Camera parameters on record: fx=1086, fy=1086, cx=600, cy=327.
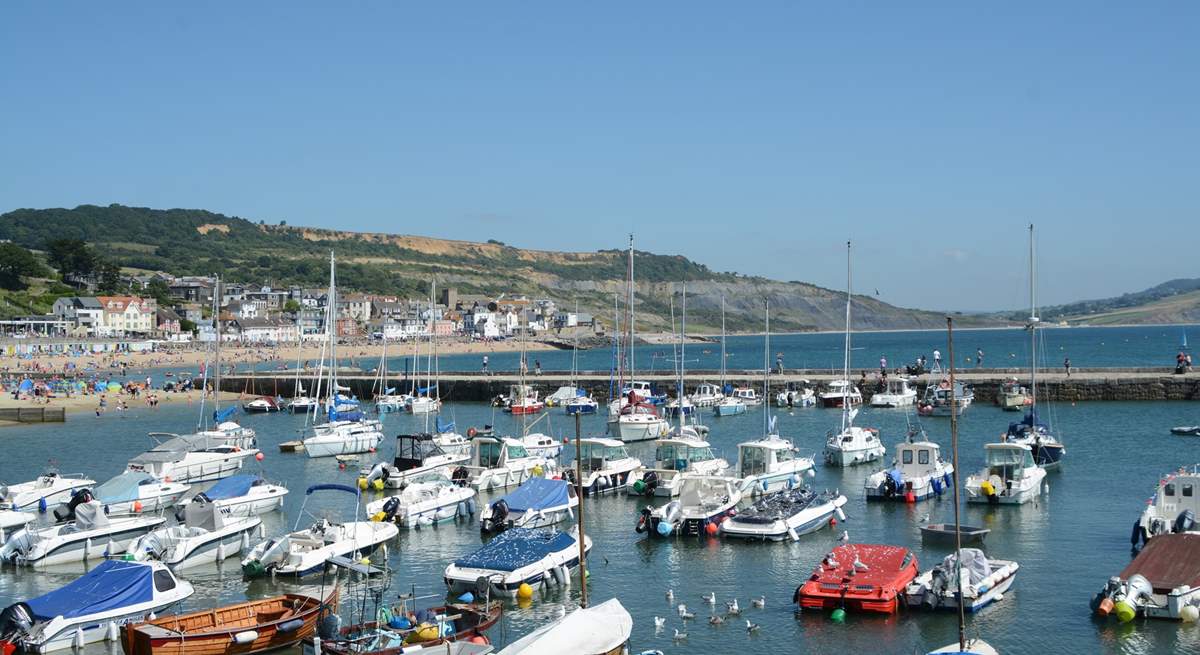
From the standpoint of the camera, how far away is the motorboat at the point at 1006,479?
35.9 m

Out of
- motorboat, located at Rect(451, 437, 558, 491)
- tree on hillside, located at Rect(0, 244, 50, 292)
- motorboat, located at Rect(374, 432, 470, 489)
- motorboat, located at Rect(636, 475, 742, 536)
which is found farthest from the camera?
tree on hillside, located at Rect(0, 244, 50, 292)

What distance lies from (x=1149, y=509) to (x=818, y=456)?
21296 millimetres

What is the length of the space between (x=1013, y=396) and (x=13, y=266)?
152698mm

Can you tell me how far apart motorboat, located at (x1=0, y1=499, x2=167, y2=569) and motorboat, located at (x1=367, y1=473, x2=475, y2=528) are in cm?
659

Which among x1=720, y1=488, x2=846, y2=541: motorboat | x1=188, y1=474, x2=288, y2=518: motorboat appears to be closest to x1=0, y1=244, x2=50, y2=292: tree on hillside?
x1=188, y1=474, x2=288, y2=518: motorboat

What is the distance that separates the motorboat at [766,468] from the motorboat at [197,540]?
1669cm

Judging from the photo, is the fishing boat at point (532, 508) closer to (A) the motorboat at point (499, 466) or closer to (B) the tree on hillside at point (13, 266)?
(A) the motorboat at point (499, 466)

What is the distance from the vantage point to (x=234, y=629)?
21047 millimetres

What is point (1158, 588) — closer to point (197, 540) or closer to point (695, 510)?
point (695, 510)

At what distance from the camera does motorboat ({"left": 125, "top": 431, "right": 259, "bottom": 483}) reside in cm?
4325

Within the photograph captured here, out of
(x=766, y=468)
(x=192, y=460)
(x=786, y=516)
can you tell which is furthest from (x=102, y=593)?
(x=192, y=460)

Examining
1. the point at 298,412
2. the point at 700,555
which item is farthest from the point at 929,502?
the point at 298,412

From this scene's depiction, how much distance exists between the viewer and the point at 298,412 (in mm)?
75625

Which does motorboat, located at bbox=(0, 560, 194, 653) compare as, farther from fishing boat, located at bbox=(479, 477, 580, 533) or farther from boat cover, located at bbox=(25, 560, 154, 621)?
fishing boat, located at bbox=(479, 477, 580, 533)
